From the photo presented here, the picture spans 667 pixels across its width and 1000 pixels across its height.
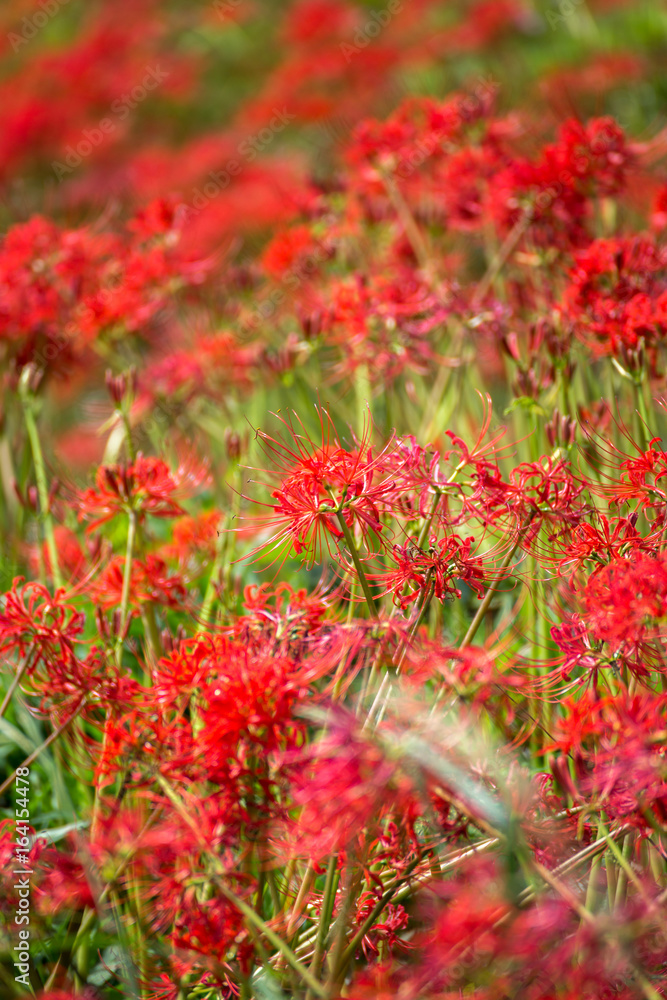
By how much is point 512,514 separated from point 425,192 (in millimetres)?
1959

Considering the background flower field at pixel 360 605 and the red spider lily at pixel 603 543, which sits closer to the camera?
the background flower field at pixel 360 605

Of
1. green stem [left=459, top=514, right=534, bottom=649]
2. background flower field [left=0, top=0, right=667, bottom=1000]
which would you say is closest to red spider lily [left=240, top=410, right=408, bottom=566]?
background flower field [left=0, top=0, right=667, bottom=1000]

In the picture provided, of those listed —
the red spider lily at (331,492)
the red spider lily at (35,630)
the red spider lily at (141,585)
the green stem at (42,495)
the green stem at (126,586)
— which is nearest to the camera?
the red spider lily at (331,492)

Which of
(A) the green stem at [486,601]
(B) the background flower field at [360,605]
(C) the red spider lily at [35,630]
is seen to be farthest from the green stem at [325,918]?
(C) the red spider lily at [35,630]

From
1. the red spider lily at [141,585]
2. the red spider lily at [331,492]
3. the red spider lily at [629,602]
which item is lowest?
the red spider lily at [141,585]

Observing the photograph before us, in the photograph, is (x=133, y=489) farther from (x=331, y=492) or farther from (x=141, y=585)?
(x=331, y=492)

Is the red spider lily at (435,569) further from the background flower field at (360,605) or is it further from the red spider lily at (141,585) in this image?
the red spider lily at (141,585)

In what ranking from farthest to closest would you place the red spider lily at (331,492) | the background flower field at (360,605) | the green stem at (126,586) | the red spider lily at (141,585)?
the red spider lily at (141,585)
the green stem at (126,586)
the red spider lily at (331,492)
the background flower field at (360,605)

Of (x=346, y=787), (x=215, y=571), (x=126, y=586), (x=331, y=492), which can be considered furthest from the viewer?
(x=215, y=571)

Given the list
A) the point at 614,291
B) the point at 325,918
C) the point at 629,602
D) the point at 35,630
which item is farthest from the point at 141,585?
the point at 614,291

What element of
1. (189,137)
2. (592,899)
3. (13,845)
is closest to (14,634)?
(13,845)

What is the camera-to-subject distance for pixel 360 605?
157 centimetres

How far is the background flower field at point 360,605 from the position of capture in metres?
0.92

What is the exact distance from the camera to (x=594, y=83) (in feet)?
15.3
